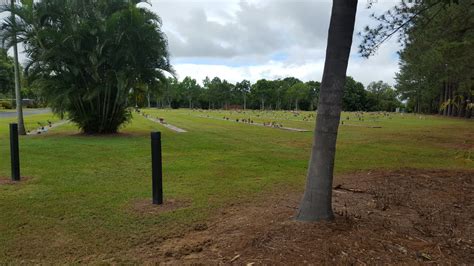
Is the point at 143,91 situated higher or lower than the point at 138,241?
higher

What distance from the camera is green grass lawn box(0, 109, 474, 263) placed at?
416 cm

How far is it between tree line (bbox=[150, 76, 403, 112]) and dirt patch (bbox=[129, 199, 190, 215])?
82395 millimetres

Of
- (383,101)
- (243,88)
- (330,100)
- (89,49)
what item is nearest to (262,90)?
(243,88)

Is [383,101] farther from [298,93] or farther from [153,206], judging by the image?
[153,206]

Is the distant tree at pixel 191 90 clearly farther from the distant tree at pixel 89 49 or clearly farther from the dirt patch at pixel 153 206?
the dirt patch at pixel 153 206

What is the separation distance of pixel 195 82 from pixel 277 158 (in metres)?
87.9

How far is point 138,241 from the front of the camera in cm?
411

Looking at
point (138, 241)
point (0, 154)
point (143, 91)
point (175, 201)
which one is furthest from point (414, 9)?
point (143, 91)

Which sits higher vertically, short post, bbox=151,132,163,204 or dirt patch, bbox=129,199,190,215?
short post, bbox=151,132,163,204

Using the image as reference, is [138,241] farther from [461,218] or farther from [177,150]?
[177,150]

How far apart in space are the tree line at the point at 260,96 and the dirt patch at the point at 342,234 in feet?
273

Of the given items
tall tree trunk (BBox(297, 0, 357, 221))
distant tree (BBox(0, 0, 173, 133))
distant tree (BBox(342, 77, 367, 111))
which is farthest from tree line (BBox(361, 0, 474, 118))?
distant tree (BBox(342, 77, 367, 111))

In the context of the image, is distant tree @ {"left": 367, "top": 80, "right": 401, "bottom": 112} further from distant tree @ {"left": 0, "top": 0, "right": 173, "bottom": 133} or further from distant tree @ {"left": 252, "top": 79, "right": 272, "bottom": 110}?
distant tree @ {"left": 0, "top": 0, "right": 173, "bottom": 133}

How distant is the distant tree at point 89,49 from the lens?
15.1 meters
